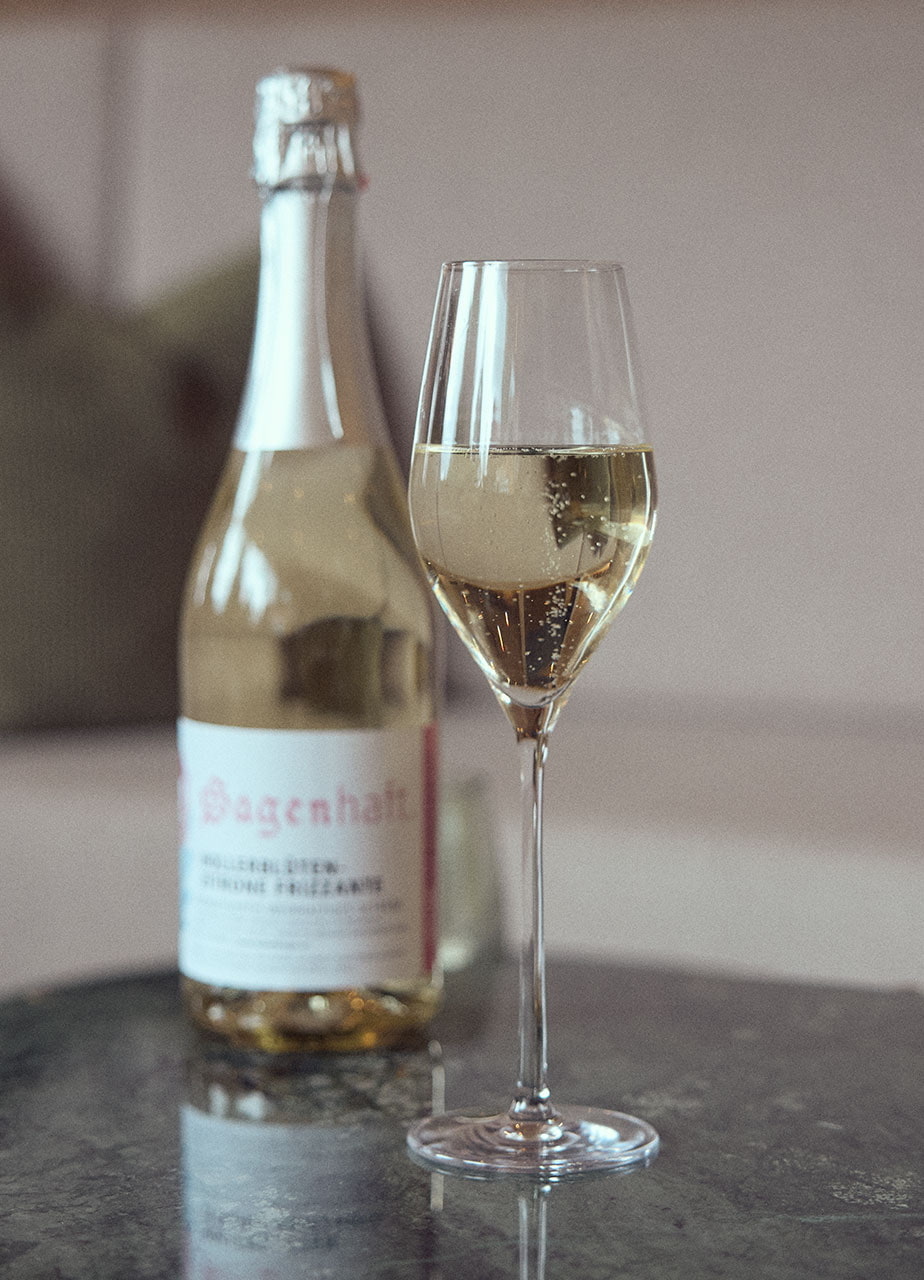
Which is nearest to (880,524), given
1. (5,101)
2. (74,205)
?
(74,205)

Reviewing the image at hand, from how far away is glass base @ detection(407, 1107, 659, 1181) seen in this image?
0.52 m

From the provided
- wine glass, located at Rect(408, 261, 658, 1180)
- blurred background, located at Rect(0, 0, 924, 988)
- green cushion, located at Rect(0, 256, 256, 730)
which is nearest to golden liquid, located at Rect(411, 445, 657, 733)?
wine glass, located at Rect(408, 261, 658, 1180)

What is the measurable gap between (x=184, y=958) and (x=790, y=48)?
1.36 metres

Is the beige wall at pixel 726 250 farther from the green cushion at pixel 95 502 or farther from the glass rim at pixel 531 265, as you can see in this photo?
the glass rim at pixel 531 265

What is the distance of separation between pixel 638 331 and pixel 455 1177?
53.9 inches

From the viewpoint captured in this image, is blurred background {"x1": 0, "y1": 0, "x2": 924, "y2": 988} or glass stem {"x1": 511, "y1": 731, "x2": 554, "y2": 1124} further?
blurred background {"x1": 0, "y1": 0, "x2": 924, "y2": 988}

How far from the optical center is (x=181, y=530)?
1666 millimetres

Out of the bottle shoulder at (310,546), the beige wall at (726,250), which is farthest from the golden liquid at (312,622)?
the beige wall at (726,250)

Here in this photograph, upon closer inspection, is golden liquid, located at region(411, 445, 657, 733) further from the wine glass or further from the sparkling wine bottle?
the sparkling wine bottle

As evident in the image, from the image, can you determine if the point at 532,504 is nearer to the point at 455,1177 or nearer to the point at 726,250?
the point at 455,1177

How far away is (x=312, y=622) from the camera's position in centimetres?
76

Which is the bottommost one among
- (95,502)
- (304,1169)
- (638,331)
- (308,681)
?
(304,1169)

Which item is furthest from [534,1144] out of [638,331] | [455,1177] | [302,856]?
[638,331]

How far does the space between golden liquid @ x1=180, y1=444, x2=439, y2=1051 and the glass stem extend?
0.52 feet
